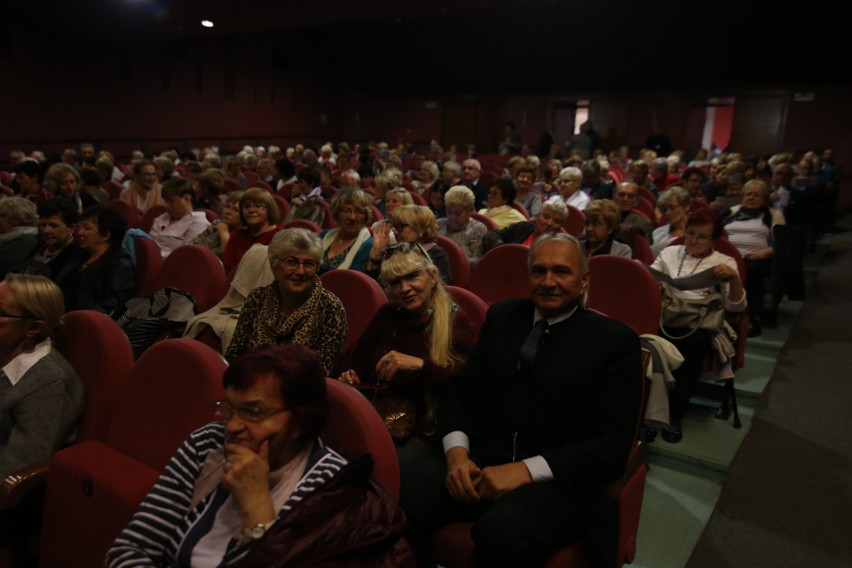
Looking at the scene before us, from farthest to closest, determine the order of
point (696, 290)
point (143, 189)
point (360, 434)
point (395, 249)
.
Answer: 1. point (143, 189)
2. point (696, 290)
3. point (395, 249)
4. point (360, 434)

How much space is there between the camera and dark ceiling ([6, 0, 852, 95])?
9180 millimetres

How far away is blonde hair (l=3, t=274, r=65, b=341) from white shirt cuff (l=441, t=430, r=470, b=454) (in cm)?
121

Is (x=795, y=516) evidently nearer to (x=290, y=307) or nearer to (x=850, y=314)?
(x=290, y=307)

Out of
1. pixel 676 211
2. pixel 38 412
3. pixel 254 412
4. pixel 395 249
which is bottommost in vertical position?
pixel 38 412

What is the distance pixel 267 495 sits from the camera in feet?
3.84

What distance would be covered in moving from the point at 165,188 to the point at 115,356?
274 centimetres

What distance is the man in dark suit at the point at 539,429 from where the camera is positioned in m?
1.50

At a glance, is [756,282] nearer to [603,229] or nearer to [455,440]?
[603,229]

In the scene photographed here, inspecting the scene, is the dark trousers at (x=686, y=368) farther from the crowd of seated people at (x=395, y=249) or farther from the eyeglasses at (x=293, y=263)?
the eyeglasses at (x=293, y=263)

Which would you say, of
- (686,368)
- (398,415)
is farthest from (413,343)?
(686,368)

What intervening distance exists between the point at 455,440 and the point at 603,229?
187 cm

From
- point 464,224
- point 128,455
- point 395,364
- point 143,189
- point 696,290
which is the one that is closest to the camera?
point 128,455

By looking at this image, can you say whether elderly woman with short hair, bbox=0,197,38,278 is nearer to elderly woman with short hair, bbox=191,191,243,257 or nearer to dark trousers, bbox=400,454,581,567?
elderly woman with short hair, bbox=191,191,243,257

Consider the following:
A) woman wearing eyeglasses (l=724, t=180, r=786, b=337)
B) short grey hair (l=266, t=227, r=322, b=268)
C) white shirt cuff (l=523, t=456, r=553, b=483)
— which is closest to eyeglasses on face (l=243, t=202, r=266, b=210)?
short grey hair (l=266, t=227, r=322, b=268)
